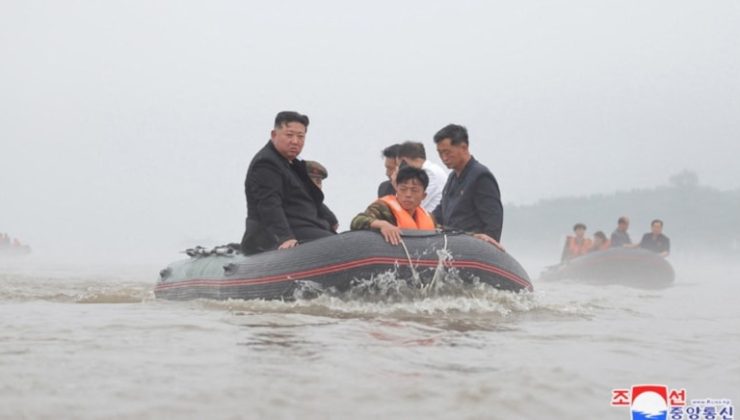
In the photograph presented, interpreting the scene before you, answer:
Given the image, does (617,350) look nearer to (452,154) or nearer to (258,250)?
(452,154)

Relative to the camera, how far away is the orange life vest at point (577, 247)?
1925cm

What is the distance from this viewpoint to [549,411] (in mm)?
2809

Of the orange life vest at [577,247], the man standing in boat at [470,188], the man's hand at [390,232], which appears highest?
the orange life vest at [577,247]

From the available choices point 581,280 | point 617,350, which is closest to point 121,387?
point 617,350

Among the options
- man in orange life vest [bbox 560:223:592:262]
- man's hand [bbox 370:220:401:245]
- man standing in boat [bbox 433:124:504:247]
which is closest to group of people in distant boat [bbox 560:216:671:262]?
man in orange life vest [bbox 560:223:592:262]

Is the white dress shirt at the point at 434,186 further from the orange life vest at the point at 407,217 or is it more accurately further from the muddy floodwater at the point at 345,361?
the muddy floodwater at the point at 345,361

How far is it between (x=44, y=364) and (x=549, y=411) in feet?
6.46

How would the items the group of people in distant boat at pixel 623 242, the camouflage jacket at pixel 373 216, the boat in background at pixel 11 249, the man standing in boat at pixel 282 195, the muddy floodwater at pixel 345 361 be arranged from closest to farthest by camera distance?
the muddy floodwater at pixel 345 361 → the camouflage jacket at pixel 373 216 → the man standing in boat at pixel 282 195 → the group of people in distant boat at pixel 623 242 → the boat in background at pixel 11 249

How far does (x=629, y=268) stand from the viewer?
1647 centimetres

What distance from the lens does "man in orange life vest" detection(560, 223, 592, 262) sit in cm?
1928

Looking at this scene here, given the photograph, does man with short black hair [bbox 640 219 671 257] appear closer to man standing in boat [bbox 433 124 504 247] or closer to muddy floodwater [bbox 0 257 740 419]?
man standing in boat [bbox 433 124 504 247]

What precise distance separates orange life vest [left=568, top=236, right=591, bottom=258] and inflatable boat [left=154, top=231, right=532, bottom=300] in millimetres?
12915

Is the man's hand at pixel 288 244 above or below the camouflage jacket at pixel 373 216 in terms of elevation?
below

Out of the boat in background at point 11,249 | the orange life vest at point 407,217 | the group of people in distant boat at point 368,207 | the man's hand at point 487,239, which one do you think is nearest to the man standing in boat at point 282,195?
the group of people in distant boat at point 368,207
